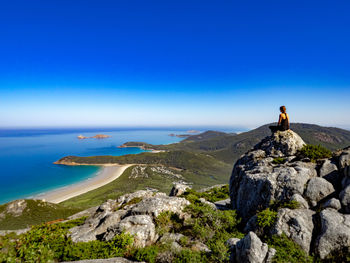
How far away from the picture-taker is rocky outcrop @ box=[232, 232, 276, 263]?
246 inches

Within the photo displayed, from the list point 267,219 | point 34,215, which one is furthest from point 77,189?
point 267,219

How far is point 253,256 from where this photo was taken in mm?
6223

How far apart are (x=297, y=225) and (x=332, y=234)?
3.96 feet

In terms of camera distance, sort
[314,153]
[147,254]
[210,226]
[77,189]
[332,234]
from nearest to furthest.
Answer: [332,234]
[147,254]
[210,226]
[314,153]
[77,189]

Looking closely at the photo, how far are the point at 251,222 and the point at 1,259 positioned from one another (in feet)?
38.4

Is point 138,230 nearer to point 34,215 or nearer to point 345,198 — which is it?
point 345,198

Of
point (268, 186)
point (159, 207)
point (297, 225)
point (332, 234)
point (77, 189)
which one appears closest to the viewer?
point (332, 234)

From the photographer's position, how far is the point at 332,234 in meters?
6.85

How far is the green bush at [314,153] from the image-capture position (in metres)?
12.2

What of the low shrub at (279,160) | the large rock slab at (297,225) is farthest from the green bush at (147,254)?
the low shrub at (279,160)

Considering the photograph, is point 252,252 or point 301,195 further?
point 301,195

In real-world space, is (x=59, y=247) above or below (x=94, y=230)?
above

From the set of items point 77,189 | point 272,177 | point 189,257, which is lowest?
point 77,189

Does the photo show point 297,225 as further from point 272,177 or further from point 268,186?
point 272,177
